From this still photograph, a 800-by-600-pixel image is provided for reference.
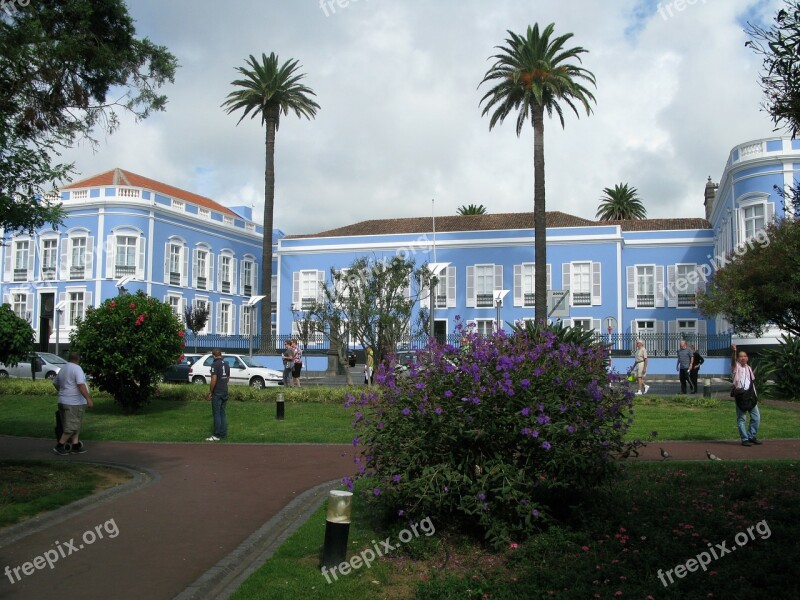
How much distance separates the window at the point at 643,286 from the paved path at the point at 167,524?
121 feet

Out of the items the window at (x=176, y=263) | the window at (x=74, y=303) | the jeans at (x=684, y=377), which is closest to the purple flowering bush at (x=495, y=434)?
the jeans at (x=684, y=377)

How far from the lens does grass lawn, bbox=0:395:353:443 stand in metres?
14.6

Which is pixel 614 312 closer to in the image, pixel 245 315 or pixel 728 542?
pixel 245 315

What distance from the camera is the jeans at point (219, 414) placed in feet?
46.8

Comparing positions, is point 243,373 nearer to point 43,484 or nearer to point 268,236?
point 268,236

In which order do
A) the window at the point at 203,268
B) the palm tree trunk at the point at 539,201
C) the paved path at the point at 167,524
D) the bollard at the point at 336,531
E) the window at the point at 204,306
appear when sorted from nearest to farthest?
1. the paved path at the point at 167,524
2. the bollard at the point at 336,531
3. the palm tree trunk at the point at 539,201
4. the window at the point at 204,306
5. the window at the point at 203,268

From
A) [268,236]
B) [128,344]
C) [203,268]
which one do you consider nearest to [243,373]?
[128,344]

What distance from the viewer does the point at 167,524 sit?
7.70 metres

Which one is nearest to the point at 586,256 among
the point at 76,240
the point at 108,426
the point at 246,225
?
the point at 246,225

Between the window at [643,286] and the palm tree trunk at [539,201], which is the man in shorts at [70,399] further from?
the window at [643,286]

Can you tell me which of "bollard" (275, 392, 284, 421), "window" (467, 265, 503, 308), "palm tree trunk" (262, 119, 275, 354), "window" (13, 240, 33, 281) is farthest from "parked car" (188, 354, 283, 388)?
"window" (13, 240, 33, 281)

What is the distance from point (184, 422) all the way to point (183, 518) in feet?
29.7

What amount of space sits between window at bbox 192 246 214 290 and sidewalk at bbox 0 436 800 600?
37.9 m

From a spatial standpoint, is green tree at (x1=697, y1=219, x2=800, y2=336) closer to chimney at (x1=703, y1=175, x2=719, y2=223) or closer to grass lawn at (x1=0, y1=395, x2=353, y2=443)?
grass lawn at (x1=0, y1=395, x2=353, y2=443)
